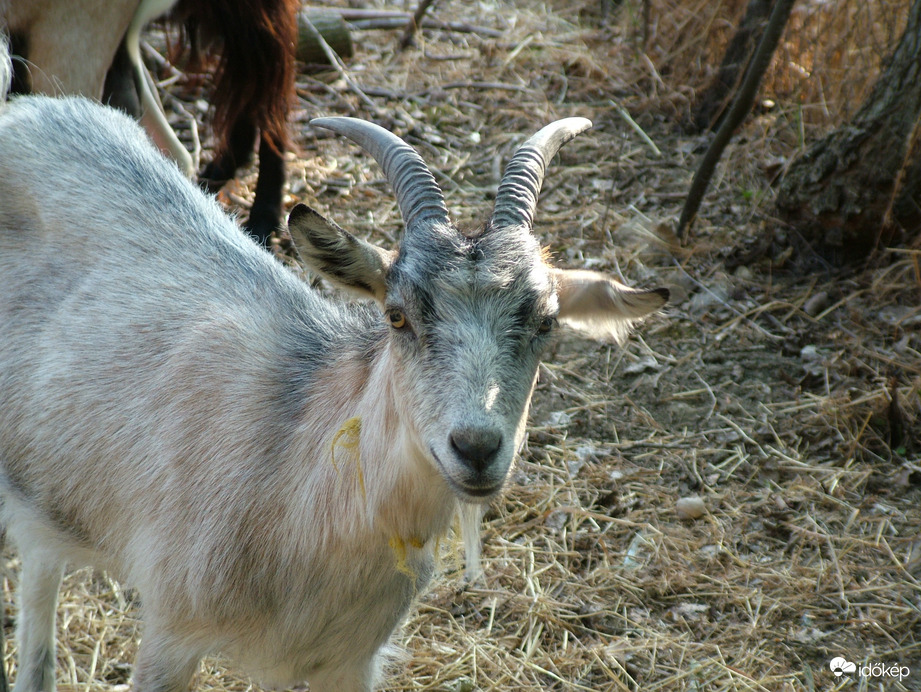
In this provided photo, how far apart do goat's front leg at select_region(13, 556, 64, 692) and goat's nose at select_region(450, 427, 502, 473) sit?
2173 millimetres

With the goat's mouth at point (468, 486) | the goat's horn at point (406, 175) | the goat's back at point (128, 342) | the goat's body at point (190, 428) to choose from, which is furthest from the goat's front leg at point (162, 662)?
the goat's horn at point (406, 175)

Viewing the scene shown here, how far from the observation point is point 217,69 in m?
5.81

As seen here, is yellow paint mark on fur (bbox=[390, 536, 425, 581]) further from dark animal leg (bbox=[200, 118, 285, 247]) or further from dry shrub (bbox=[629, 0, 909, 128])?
dry shrub (bbox=[629, 0, 909, 128])

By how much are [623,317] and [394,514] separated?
0.98 meters

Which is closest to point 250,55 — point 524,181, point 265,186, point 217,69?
point 217,69

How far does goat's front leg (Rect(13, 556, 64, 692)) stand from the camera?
12.3ft

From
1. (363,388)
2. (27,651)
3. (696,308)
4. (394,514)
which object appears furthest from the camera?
(696,308)

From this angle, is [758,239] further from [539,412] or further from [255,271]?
[255,271]

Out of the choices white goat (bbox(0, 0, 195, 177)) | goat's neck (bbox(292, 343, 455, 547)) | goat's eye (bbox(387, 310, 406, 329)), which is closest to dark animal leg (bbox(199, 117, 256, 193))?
white goat (bbox(0, 0, 195, 177))

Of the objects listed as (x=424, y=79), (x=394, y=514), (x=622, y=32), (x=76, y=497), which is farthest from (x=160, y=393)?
(x=622, y=32)

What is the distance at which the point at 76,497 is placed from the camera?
130 inches

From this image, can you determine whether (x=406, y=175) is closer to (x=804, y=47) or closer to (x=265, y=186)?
(x=265, y=186)

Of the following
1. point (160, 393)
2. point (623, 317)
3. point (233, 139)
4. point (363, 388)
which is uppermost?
point (623, 317)

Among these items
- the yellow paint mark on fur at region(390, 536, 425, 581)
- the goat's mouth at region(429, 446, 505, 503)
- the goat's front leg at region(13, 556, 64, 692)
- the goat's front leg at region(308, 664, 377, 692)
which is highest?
the goat's mouth at region(429, 446, 505, 503)
